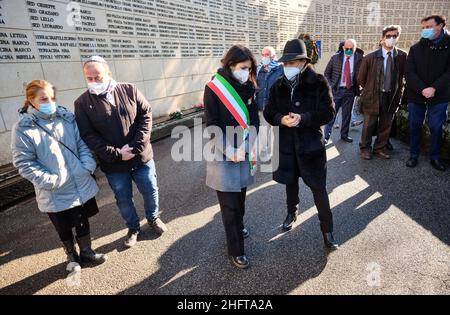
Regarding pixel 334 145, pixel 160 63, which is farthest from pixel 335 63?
pixel 160 63

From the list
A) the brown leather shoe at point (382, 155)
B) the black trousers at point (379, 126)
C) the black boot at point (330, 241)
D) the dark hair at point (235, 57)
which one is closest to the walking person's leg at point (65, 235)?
the dark hair at point (235, 57)

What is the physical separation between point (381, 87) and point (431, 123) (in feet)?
3.03

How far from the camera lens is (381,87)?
4602 millimetres

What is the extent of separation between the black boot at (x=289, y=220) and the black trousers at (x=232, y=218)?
2.31ft

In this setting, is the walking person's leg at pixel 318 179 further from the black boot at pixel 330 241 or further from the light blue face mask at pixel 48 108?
the light blue face mask at pixel 48 108

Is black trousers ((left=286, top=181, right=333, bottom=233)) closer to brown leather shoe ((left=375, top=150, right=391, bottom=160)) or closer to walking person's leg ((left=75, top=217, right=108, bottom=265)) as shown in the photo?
walking person's leg ((left=75, top=217, right=108, bottom=265))

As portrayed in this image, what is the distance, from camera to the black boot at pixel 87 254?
2.73 meters

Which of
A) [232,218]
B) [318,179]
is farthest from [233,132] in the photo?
[318,179]

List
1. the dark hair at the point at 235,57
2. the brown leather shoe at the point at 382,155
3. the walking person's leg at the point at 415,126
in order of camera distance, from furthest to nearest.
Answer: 1. the brown leather shoe at the point at 382,155
2. the walking person's leg at the point at 415,126
3. the dark hair at the point at 235,57

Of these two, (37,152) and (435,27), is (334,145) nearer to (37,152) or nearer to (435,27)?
(435,27)

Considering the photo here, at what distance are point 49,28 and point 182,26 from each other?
149 inches

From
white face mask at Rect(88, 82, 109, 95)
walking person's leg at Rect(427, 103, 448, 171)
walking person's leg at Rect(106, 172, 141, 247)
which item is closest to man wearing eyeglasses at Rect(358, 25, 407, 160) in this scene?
walking person's leg at Rect(427, 103, 448, 171)

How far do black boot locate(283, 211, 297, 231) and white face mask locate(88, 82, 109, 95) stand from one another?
2284 millimetres

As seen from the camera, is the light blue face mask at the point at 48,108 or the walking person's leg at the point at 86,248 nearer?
the light blue face mask at the point at 48,108
